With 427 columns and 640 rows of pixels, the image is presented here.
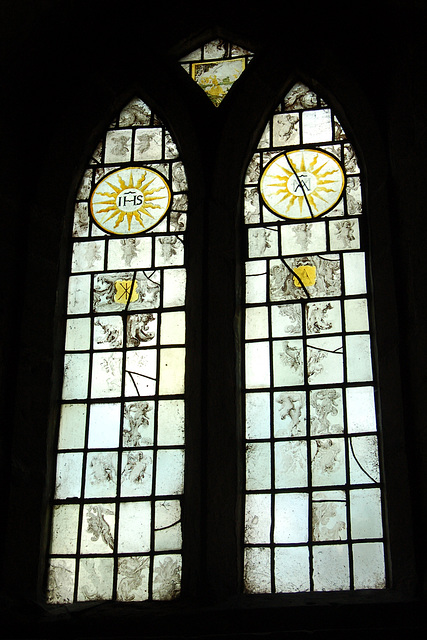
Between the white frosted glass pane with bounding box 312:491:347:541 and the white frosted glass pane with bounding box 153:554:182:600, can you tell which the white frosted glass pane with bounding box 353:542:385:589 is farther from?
the white frosted glass pane with bounding box 153:554:182:600

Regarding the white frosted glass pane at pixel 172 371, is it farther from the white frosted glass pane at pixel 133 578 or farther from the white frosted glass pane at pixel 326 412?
the white frosted glass pane at pixel 133 578

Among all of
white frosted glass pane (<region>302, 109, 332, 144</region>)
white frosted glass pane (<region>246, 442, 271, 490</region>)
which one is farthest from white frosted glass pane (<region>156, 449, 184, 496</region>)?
white frosted glass pane (<region>302, 109, 332, 144</region>)

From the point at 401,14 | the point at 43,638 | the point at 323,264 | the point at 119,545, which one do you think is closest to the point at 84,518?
the point at 119,545

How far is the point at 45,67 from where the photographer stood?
6648 millimetres

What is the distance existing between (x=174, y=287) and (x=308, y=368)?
91cm

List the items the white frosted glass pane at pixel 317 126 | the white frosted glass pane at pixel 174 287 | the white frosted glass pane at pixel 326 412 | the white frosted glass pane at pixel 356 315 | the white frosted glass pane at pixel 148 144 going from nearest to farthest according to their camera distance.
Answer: the white frosted glass pane at pixel 326 412
the white frosted glass pane at pixel 356 315
the white frosted glass pane at pixel 174 287
the white frosted glass pane at pixel 317 126
the white frosted glass pane at pixel 148 144

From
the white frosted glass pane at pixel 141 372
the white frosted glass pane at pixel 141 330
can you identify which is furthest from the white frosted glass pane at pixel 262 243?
the white frosted glass pane at pixel 141 372

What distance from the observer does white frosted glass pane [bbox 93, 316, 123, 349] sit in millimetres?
5910

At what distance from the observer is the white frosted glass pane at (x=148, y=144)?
6.54 m

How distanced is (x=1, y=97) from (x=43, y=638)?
3.14 meters

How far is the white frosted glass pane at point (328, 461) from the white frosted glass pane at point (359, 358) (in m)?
0.36

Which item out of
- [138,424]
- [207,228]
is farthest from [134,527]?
[207,228]

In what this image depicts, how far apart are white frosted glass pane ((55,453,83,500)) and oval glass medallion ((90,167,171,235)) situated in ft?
4.57

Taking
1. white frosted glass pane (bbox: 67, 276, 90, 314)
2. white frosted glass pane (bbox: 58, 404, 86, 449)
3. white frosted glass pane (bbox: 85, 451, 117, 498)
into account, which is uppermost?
white frosted glass pane (bbox: 67, 276, 90, 314)
